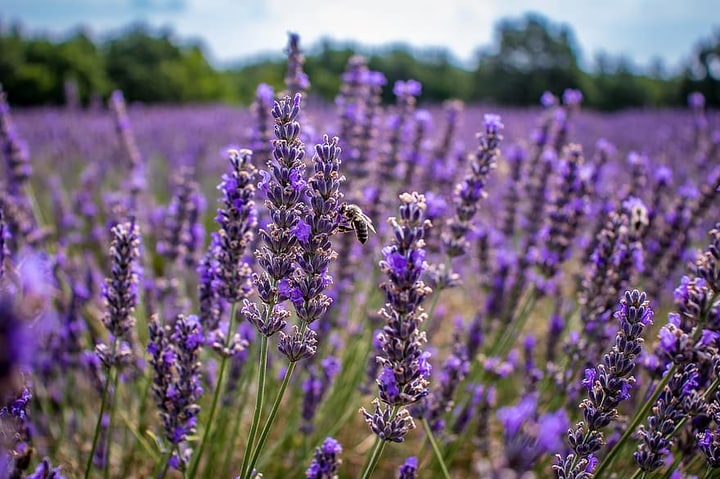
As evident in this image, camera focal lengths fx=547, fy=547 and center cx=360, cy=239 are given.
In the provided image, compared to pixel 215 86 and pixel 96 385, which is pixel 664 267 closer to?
pixel 96 385

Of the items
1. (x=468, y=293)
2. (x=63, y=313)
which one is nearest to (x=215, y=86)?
(x=468, y=293)

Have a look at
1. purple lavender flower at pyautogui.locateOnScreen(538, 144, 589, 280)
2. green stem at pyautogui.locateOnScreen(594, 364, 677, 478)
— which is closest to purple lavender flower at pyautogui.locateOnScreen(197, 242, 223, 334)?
green stem at pyautogui.locateOnScreen(594, 364, 677, 478)

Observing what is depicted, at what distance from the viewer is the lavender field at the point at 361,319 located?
144 cm

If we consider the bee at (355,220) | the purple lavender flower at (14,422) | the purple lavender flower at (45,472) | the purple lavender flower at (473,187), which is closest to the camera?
the purple lavender flower at (14,422)

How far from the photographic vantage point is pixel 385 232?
12.3 feet

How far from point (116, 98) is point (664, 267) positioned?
413 cm

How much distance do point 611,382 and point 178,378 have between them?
1318 millimetres

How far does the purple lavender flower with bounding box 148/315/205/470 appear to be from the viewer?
172cm

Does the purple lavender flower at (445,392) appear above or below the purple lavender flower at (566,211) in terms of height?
below

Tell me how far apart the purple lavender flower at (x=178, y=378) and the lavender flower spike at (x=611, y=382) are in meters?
1.10

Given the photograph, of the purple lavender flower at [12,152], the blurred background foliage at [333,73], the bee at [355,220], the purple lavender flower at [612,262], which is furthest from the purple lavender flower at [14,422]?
the blurred background foliage at [333,73]

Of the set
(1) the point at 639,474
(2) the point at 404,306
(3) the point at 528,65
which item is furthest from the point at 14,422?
(3) the point at 528,65

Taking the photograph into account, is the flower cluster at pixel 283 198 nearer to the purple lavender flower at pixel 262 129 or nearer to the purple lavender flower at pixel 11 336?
the purple lavender flower at pixel 11 336

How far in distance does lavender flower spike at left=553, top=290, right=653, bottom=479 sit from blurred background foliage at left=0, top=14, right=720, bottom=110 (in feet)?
56.4
